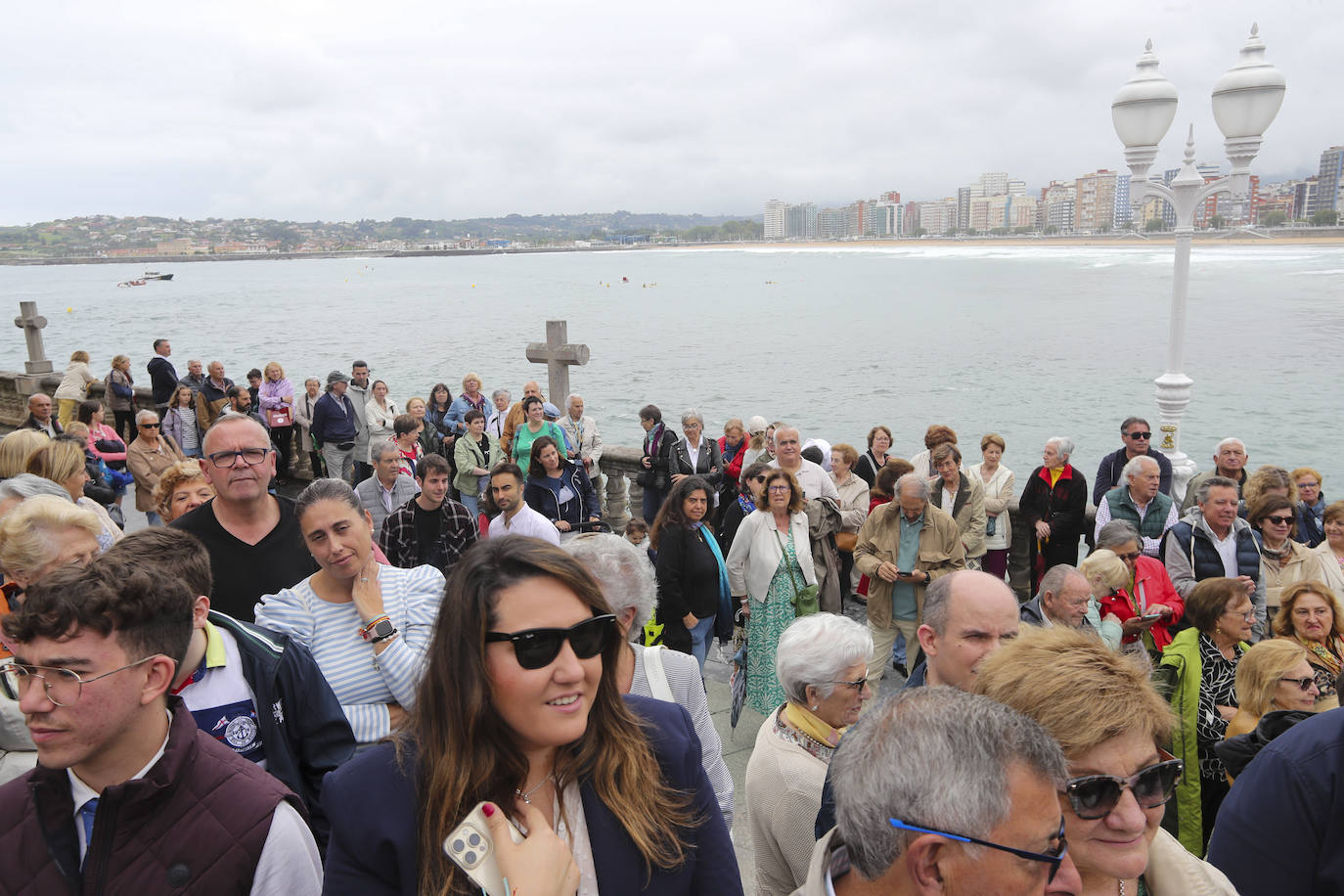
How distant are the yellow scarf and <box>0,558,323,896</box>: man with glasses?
142 cm

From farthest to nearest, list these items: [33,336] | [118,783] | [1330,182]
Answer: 1. [1330,182]
2. [33,336]
3. [118,783]

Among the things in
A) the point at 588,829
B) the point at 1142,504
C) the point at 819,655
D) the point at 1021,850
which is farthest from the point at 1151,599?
the point at 588,829

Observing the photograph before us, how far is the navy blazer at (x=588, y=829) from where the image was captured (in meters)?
1.51

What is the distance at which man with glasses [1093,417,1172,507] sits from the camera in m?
7.10

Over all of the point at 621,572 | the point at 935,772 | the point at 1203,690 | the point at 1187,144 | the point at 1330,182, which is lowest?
the point at 1203,690

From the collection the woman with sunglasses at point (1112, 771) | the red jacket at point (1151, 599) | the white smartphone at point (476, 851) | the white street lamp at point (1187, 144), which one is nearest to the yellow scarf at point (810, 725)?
the woman with sunglasses at point (1112, 771)

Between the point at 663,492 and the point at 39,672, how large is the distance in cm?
669

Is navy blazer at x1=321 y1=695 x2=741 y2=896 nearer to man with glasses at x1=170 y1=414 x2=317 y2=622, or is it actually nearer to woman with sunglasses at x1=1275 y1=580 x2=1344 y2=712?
man with glasses at x1=170 y1=414 x2=317 y2=622

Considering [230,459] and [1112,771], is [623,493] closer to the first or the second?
[230,459]

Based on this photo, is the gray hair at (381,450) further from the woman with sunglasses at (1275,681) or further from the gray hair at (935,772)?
the gray hair at (935,772)

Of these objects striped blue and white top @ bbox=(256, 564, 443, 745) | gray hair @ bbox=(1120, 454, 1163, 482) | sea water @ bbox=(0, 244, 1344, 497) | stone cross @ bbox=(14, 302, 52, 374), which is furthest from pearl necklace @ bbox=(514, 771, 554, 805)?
stone cross @ bbox=(14, 302, 52, 374)

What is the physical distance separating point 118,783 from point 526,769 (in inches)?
39.5

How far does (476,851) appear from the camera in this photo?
1447 millimetres

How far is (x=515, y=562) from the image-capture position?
1.64 metres
